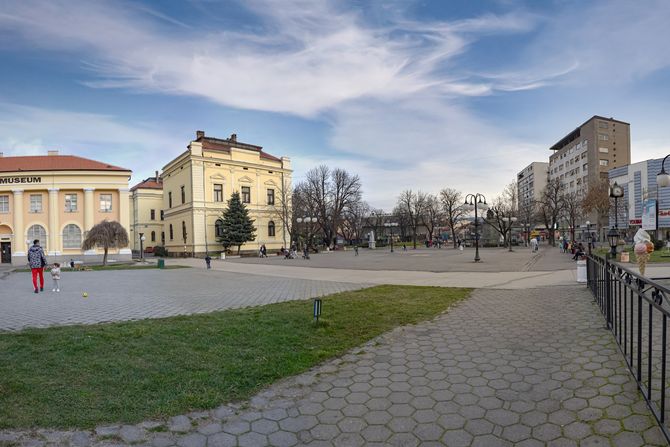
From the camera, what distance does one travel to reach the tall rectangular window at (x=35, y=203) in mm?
42906

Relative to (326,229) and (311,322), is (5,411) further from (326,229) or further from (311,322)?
(326,229)

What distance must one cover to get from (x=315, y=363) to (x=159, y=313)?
5525mm

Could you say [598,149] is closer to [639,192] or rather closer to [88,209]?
[639,192]

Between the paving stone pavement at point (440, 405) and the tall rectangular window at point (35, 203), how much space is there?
164 feet

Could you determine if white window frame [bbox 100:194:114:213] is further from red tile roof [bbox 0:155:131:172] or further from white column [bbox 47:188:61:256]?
white column [bbox 47:188:61:256]

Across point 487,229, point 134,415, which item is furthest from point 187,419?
point 487,229

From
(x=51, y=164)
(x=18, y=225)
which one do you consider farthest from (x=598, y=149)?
(x=18, y=225)

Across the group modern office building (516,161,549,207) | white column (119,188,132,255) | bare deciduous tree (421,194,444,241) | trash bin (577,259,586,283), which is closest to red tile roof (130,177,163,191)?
white column (119,188,132,255)

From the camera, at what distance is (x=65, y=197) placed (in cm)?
4341

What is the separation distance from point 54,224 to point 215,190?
17334mm

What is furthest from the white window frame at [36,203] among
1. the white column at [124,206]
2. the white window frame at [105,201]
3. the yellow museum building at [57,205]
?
the white column at [124,206]

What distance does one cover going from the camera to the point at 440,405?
3676mm

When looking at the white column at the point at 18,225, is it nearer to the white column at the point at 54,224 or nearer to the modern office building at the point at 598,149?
the white column at the point at 54,224

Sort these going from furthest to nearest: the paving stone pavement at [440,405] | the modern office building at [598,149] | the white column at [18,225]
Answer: the modern office building at [598,149] → the white column at [18,225] → the paving stone pavement at [440,405]
